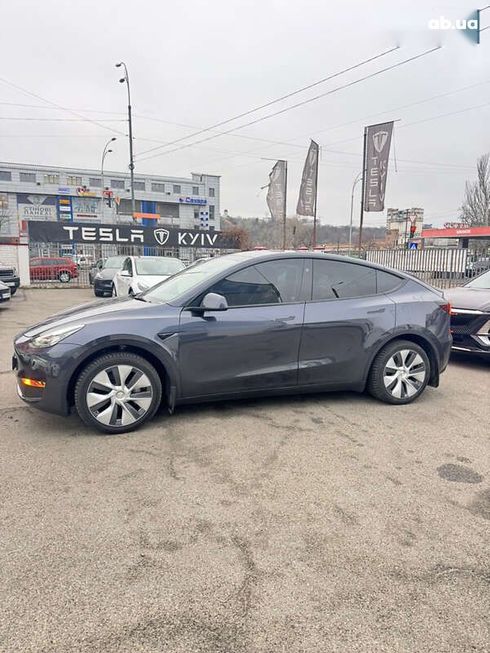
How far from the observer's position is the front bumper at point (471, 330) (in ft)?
19.9

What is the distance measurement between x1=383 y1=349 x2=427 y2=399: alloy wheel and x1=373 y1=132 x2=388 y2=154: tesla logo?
576 inches

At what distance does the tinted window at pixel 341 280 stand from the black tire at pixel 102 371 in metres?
1.73

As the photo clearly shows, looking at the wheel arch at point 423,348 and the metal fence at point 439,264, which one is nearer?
the wheel arch at point 423,348

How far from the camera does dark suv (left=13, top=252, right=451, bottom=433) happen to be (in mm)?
3654

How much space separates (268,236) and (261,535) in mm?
55246

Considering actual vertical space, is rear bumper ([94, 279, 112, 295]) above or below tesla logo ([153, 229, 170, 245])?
below

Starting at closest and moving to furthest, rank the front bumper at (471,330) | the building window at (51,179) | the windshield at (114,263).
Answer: the front bumper at (471,330) → the windshield at (114,263) → the building window at (51,179)

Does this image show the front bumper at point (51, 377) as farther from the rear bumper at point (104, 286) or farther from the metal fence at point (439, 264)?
the metal fence at point (439, 264)

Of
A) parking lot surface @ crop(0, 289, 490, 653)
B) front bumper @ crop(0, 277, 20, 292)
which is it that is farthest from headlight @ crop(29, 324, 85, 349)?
front bumper @ crop(0, 277, 20, 292)

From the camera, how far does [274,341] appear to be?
409 centimetres

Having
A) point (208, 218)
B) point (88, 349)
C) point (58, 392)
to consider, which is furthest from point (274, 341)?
point (208, 218)

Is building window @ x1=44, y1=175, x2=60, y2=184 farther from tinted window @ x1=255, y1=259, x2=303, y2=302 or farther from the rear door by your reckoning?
the rear door

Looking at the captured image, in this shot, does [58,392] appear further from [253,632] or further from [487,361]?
[487,361]

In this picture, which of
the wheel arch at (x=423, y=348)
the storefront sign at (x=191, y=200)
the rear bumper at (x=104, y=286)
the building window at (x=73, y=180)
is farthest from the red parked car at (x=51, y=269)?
the storefront sign at (x=191, y=200)
